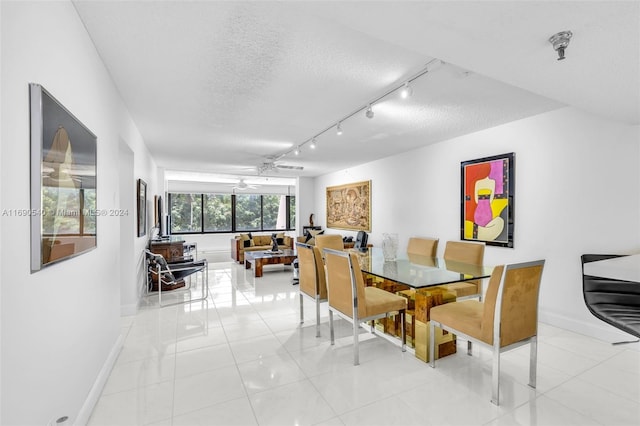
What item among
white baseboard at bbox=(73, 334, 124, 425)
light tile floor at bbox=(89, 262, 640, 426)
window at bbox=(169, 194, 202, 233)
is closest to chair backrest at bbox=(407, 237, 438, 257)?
light tile floor at bbox=(89, 262, 640, 426)

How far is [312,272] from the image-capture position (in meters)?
3.20

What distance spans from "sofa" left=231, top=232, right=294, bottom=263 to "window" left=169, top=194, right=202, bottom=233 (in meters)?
2.94

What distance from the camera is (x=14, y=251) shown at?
1.08 metres

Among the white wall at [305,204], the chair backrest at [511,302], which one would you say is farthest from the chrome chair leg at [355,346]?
the white wall at [305,204]

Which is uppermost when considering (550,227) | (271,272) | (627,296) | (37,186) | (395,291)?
(37,186)

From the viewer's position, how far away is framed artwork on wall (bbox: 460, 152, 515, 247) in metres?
3.75

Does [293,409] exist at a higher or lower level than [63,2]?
lower

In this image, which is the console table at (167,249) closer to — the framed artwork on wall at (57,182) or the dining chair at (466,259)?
the framed artwork on wall at (57,182)

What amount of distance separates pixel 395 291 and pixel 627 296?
1.90 metres

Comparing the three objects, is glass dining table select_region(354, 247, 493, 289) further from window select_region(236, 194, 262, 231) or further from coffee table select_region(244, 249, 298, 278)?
window select_region(236, 194, 262, 231)

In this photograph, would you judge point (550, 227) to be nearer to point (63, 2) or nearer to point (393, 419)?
point (393, 419)

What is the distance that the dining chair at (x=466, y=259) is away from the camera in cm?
313

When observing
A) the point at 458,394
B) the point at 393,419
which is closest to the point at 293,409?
the point at 393,419

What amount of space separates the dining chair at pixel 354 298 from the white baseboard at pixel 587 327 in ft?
6.46
